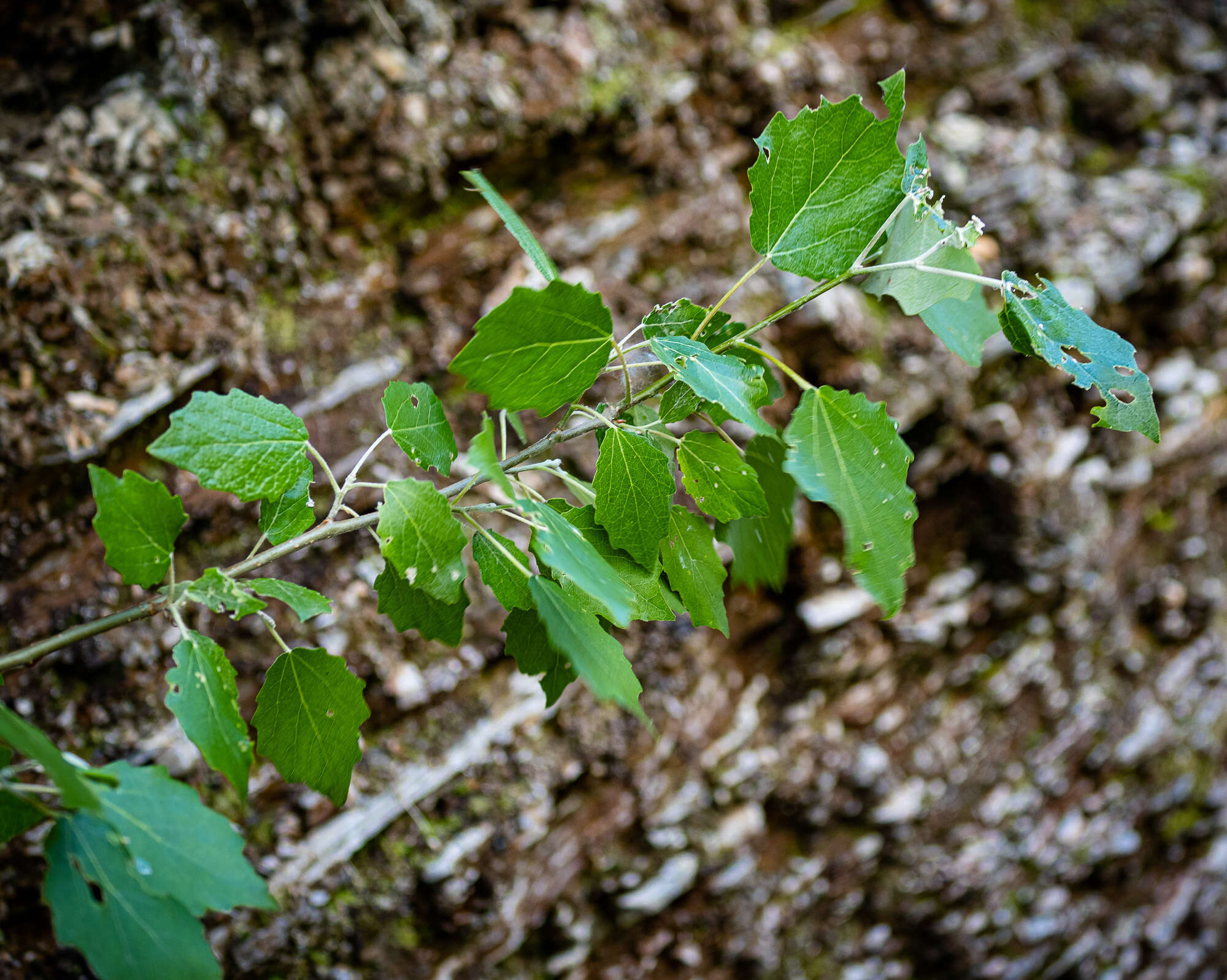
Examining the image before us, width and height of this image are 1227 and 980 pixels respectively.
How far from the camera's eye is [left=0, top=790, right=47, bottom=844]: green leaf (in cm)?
54

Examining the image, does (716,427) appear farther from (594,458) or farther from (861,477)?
Answer: (594,458)

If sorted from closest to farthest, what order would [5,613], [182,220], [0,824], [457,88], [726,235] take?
1. [0,824]
2. [5,613]
3. [182,220]
4. [457,88]
5. [726,235]

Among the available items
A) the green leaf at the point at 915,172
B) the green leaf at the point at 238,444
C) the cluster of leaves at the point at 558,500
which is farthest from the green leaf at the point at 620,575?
the green leaf at the point at 915,172

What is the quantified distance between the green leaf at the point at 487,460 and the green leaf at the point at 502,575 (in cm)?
9

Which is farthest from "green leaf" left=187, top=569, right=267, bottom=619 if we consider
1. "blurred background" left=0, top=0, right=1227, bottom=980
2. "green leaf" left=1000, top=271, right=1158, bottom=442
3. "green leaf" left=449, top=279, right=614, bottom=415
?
"blurred background" left=0, top=0, right=1227, bottom=980

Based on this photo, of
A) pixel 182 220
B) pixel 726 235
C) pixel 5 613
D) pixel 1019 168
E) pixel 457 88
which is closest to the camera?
pixel 5 613

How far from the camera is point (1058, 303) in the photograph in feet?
1.91

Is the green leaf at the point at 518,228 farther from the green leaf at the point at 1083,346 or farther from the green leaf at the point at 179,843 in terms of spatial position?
the green leaf at the point at 179,843

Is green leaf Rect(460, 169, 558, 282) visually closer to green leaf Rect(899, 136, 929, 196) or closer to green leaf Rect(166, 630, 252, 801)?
green leaf Rect(899, 136, 929, 196)

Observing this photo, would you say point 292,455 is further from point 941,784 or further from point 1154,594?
point 1154,594

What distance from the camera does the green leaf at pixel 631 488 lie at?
594mm

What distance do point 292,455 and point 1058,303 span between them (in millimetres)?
582

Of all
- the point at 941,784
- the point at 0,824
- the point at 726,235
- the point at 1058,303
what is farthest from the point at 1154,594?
the point at 0,824

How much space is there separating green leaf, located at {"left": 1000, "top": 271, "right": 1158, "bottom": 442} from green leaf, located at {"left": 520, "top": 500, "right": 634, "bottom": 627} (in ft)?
1.12
